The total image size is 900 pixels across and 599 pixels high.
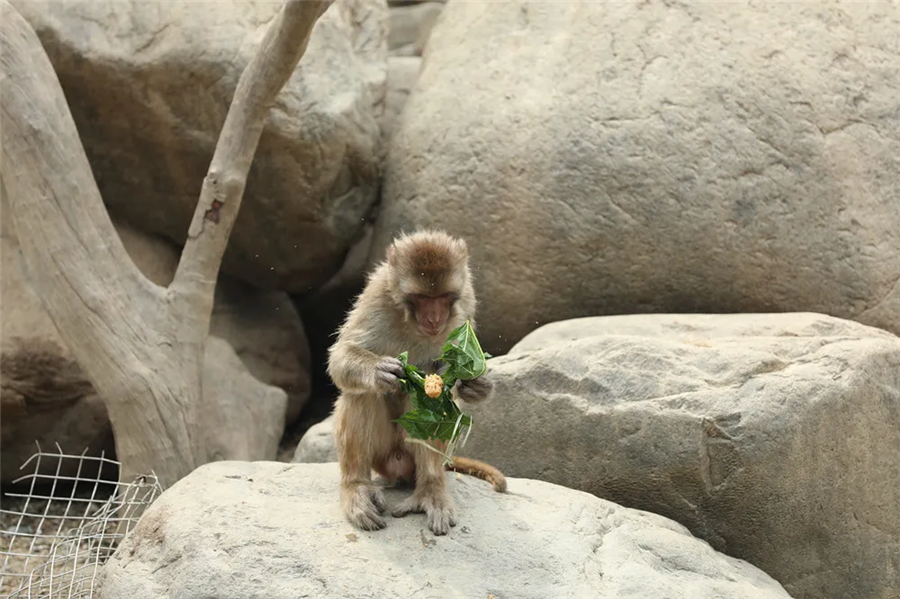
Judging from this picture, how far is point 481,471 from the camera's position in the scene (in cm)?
605

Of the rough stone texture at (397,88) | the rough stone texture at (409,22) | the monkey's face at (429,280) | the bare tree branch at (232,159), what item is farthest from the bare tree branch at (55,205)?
the rough stone texture at (409,22)

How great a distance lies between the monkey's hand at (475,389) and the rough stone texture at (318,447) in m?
2.31

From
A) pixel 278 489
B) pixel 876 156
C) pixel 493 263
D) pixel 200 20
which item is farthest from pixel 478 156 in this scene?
pixel 278 489

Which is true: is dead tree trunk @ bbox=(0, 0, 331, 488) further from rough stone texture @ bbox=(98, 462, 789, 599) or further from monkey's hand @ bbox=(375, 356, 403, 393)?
monkey's hand @ bbox=(375, 356, 403, 393)

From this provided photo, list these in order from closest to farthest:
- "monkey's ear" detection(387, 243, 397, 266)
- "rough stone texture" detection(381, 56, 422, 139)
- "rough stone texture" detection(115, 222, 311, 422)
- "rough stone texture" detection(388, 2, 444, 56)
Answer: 1. "monkey's ear" detection(387, 243, 397, 266)
2. "rough stone texture" detection(115, 222, 311, 422)
3. "rough stone texture" detection(381, 56, 422, 139)
4. "rough stone texture" detection(388, 2, 444, 56)

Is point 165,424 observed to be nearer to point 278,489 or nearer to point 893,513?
point 278,489

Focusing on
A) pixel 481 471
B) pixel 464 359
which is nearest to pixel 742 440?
pixel 481 471

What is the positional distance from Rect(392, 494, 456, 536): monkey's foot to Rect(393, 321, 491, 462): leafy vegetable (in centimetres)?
32

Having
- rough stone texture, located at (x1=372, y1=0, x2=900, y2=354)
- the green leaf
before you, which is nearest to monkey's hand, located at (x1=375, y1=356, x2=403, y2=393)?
the green leaf

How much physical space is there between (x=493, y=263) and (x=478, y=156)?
0.93 m

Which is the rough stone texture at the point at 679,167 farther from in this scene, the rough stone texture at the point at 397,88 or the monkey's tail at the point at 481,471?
the monkey's tail at the point at 481,471

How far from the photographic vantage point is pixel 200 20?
8.57m

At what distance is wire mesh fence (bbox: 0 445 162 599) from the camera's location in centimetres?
626

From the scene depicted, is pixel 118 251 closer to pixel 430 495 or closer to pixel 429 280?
pixel 429 280
